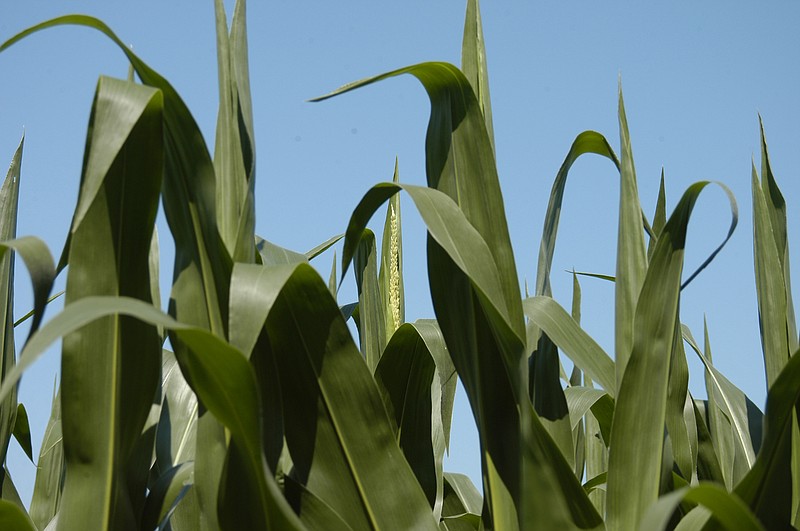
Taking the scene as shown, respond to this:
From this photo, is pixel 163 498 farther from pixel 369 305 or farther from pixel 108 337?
pixel 369 305

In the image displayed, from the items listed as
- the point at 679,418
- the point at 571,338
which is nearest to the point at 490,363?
the point at 571,338

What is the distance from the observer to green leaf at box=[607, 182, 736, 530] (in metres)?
0.58

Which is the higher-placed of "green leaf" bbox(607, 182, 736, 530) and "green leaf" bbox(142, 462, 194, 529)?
"green leaf" bbox(607, 182, 736, 530)

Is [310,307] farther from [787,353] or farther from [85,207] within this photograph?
[787,353]

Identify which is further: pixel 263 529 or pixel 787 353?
pixel 787 353

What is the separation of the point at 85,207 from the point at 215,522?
0.69 ft

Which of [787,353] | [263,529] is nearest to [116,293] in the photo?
[263,529]

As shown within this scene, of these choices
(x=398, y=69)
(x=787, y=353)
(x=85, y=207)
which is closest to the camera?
(x=85, y=207)

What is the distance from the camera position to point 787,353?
68 centimetres

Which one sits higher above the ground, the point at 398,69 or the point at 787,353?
the point at 398,69

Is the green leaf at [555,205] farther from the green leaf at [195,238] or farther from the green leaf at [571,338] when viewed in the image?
the green leaf at [195,238]

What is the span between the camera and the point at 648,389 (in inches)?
22.7

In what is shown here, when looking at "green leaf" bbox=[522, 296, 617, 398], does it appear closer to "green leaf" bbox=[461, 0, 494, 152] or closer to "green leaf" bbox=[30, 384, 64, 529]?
"green leaf" bbox=[461, 0, 494, 152]

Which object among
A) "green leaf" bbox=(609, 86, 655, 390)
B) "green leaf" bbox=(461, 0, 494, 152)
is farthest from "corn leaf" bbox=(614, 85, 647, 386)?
"green leaf" bbox=(461, 0, 494, 152)
